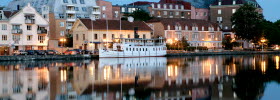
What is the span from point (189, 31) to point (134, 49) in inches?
1092

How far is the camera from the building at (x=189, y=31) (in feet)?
320

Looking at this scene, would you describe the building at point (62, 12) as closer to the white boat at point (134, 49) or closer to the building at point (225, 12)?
the white boat at point (134, 49)

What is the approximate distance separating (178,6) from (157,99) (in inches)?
4107

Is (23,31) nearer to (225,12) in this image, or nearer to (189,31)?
(189,31)

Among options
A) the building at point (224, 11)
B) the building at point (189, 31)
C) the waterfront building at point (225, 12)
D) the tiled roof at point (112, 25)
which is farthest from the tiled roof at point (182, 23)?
→ the building at point (224, 11)

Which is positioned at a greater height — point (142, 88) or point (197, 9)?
point (197, 9)

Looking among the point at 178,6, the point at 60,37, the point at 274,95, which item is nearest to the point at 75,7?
the point at 60,37

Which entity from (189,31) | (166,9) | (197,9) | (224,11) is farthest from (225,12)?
(189,31)

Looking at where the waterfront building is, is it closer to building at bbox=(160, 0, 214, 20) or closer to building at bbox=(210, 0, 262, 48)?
building at bbox=(210, 0, 262, 48)

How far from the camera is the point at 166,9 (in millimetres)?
124562

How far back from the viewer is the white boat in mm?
75250

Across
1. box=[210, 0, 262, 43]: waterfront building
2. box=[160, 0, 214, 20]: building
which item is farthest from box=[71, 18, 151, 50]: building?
box=[160, 0, 214, 20]: building

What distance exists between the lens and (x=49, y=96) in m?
25.4

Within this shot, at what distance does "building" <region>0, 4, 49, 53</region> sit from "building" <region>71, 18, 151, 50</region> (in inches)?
255
